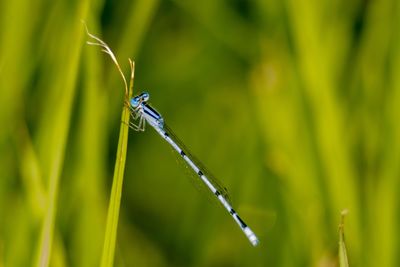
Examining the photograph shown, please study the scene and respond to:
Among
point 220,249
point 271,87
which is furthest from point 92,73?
point 220,249

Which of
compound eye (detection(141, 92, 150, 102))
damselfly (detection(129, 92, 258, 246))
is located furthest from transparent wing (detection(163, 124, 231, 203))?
compound eye (detection(141, 92, 150, 102))

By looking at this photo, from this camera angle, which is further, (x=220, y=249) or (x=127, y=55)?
(x=220, y=249)

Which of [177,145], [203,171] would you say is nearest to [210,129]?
[203,171]

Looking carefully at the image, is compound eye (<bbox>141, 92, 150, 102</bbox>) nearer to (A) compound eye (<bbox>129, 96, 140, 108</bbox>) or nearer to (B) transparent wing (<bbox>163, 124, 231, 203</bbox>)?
(A) compound eye (<bbox>129, 96, 140, 108</bbox>)

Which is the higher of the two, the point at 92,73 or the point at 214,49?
the point at 214,49

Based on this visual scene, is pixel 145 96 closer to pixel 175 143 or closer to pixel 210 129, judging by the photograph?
pixel 175 143

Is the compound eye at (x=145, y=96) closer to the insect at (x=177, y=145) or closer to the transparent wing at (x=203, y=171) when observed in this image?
the insect at (x=177, y=145)

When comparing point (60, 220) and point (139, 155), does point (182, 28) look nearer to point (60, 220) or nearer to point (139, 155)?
point (139, 155)
